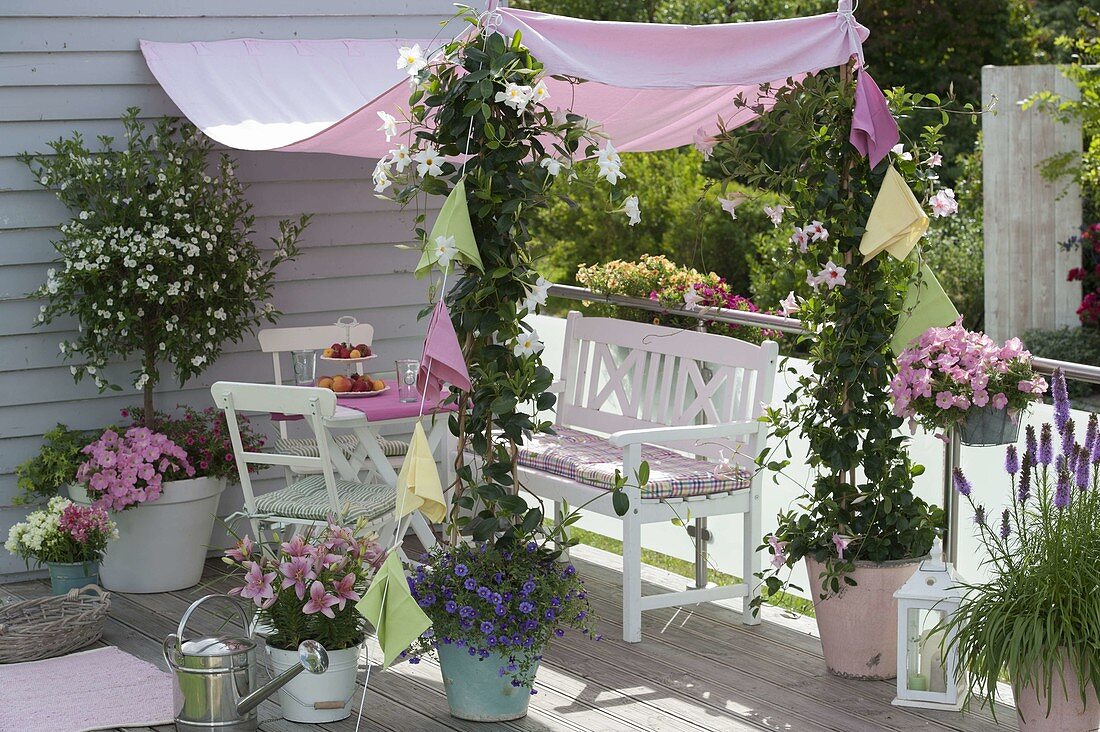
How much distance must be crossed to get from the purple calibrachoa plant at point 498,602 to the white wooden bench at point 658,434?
0.71 m

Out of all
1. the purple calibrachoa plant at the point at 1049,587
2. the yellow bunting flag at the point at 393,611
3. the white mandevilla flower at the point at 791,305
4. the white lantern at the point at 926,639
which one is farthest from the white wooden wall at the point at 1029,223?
the yellow bunting flag at the point at 393,611

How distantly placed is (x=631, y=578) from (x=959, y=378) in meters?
1.27

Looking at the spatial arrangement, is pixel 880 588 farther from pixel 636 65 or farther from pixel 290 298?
pixel 290 298

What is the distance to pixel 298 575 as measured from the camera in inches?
144

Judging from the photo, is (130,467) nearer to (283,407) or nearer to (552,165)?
(283,407)

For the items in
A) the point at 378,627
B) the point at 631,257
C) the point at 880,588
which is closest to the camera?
the point at 378,627

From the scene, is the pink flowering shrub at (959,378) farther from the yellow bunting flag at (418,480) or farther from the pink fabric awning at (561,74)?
the yellow bunting flag at (418,480)

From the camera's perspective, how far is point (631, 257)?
1298 cm

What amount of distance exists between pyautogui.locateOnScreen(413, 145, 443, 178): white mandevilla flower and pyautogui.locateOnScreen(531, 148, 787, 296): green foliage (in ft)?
28.9

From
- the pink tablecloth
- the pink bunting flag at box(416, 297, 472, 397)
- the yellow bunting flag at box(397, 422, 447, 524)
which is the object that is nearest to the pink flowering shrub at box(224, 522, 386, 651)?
the yellow bunting flag at box(397, 422, 447, 524)

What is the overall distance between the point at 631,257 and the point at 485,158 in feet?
31.2

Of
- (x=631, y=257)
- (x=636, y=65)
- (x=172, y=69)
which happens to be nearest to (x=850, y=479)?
(x=636, y=65)

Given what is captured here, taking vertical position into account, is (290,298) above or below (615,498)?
above

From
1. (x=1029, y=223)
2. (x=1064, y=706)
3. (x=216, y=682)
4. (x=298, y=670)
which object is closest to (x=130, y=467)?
(x=216, y=682)
